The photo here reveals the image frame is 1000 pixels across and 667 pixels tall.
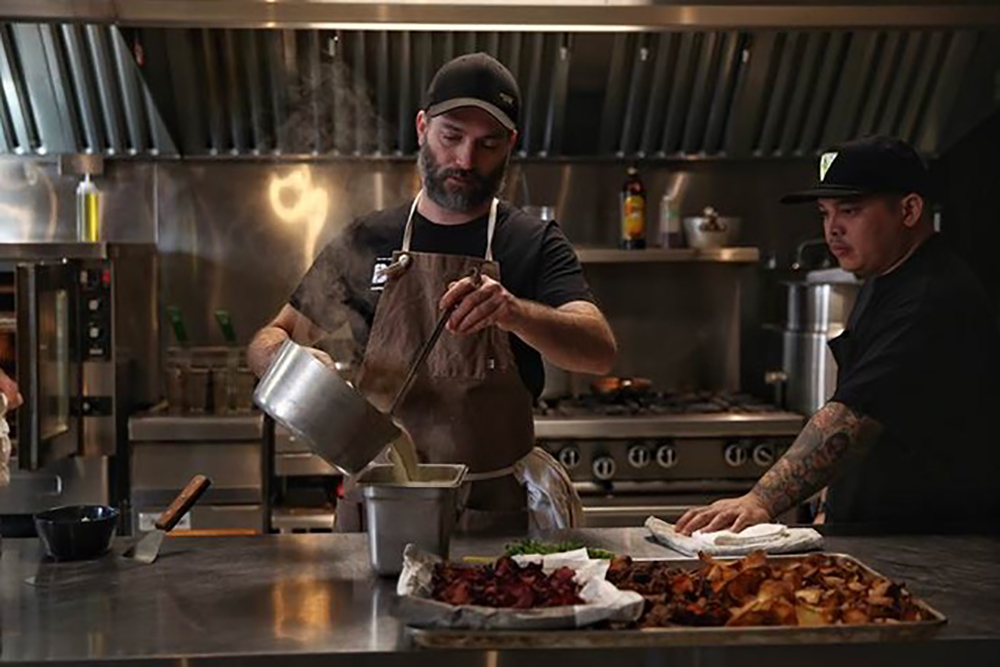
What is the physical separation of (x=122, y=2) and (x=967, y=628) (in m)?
3.61

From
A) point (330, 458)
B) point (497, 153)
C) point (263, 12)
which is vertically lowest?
point (330, 458)

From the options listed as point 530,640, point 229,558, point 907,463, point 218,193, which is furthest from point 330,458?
point 218,193

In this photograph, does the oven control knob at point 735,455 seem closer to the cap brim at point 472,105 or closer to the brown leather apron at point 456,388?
the brown leather apron at point 456,388

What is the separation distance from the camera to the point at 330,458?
1.84 meters

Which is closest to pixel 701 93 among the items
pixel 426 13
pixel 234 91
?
pixel 426 13

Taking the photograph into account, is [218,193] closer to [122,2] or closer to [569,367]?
[122,2]

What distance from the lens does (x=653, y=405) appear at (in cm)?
445

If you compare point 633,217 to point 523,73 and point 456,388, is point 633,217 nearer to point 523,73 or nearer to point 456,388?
point 523,73

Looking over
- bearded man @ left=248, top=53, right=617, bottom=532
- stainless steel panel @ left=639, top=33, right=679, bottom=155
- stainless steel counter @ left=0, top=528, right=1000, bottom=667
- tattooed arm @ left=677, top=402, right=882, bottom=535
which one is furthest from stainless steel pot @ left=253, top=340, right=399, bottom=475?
stainless steel panel @ left=639, top=33, right=679, bottom=155

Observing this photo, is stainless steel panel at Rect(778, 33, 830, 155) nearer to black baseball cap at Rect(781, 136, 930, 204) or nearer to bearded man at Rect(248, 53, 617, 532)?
black baseball cap at Rect(781, 136, 930, 204)

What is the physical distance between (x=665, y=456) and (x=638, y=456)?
4.1 inches

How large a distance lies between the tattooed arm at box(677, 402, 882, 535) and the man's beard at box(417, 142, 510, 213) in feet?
3.01

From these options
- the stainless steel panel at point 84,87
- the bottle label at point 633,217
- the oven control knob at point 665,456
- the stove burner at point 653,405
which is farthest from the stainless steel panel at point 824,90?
the stainless steel panel at point 84,87

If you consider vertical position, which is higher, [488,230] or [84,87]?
[84,87]
